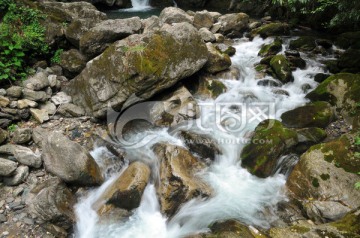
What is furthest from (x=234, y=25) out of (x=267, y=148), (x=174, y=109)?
(x=267, y=148)

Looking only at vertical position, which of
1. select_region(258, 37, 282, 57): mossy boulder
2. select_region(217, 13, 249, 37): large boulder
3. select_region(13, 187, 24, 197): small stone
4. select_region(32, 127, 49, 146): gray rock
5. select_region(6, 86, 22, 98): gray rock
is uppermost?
select_region(217, 13, 249, 37): large boulder

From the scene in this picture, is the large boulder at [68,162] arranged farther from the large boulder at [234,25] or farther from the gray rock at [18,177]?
the large boulder at [234,25]

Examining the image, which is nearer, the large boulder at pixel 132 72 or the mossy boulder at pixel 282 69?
the large boulder at pixel 132 72

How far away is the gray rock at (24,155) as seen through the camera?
6367 millimetres

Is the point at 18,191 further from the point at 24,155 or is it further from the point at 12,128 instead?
the point at 12,128

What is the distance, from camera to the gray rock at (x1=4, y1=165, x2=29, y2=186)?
6.03 meters

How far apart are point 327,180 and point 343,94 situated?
3616mm

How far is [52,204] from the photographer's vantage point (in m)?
5.37

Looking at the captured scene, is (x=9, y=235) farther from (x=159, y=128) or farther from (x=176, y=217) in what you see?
(x=159, y=128)

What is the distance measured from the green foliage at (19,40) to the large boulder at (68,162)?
10.6 feet

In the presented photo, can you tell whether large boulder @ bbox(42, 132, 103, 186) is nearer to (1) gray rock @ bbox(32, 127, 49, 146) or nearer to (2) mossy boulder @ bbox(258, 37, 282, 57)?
(1) gray rock @ bbox(32, 127, 49, 146)

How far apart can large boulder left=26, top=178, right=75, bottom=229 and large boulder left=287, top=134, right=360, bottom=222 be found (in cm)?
468

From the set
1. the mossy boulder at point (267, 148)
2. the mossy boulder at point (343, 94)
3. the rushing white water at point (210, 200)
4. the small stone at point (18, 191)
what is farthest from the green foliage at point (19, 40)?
the mossy boulder at point (343, 94)

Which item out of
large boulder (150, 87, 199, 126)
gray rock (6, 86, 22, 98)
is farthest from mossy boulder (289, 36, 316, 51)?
gray rock (6, 86, 22, 98)
